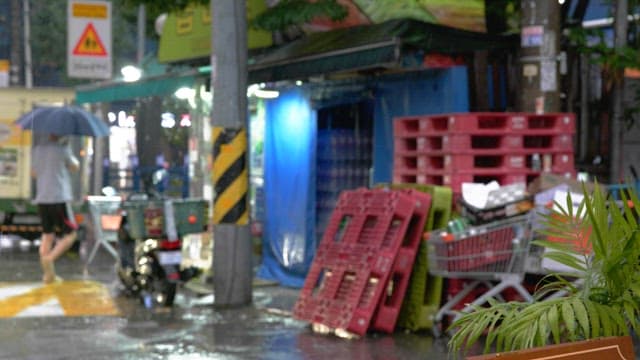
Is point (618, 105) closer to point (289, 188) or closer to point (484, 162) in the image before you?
point (484, 162)

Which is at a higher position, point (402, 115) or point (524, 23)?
point (524, 23)

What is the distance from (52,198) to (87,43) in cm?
288

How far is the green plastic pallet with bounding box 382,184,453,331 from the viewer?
10508mm

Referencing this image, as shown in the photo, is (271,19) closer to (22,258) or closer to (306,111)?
(306,111)

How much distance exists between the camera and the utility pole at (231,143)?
12.6 meters

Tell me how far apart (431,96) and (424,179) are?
1.50 meters

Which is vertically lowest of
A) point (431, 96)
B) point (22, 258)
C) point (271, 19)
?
point (22, 258)

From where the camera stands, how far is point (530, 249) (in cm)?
962

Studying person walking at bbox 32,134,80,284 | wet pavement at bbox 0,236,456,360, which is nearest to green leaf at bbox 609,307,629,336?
wet pavement at bbox 0,236,456,360

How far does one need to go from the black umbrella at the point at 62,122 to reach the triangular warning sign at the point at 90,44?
160 cm

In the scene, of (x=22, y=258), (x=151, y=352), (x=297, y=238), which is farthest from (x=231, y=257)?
(x=22, y=258)

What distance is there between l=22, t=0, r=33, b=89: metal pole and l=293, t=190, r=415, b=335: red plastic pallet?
1591 cm

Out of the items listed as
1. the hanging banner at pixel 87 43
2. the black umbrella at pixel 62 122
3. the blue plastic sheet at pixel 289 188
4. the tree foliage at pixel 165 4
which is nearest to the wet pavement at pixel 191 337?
the blue plastic sheet at pixel 289 188

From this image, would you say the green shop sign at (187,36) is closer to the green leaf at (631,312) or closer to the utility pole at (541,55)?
the utility pole at (541,55)
